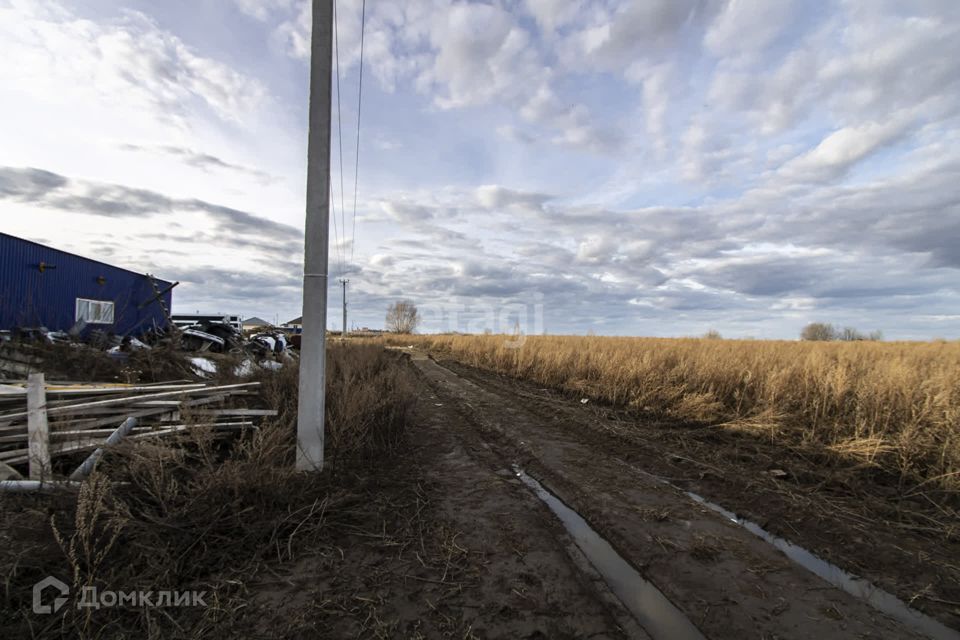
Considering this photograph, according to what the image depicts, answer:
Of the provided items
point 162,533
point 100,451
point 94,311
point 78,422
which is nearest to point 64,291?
point 94,311

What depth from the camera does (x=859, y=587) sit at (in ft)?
8.82

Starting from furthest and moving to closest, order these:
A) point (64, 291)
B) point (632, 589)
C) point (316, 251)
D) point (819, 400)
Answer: point (64, 291) < point (819, 400) < point (316, 251) < point (632, 589)

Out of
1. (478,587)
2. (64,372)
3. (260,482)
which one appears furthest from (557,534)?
(64,372)

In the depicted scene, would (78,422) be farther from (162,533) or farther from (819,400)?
(819,400)

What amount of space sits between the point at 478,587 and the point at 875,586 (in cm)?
256

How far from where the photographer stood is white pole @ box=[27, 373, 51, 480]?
145 inches

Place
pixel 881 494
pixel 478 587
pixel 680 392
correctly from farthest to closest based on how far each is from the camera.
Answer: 1. pixel 680 392
2. pixel 881 494
3. pixel 478 587

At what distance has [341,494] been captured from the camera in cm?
371

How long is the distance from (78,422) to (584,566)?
5.13m

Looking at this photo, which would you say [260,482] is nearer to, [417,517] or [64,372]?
[417,517]

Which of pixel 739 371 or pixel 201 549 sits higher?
pixel 739 371

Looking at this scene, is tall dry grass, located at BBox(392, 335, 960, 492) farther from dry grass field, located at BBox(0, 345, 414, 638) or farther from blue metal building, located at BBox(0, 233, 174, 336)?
blue metal building, located at BBox(0, 233, 174, 336)

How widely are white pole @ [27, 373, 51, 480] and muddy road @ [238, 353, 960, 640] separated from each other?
278cm

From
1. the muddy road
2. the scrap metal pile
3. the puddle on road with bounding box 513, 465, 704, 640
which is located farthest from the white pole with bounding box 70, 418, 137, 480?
the puddle on road with bounding box 513, 465, 704, 640
